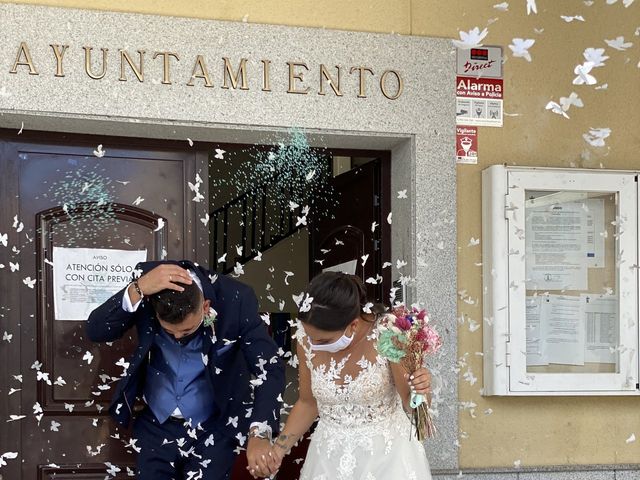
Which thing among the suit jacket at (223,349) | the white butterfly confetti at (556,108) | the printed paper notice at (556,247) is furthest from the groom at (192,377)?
the white butterfly confetti at (556,108)

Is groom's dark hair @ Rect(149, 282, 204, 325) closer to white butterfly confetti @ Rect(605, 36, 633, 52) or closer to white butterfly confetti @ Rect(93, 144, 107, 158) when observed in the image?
white butterfly confetti @ Rect(93, 144, 107, 158)

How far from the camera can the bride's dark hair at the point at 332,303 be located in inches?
165

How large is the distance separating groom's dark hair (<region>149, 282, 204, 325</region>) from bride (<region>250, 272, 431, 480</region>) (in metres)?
0.55

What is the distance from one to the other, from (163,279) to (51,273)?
125 cm

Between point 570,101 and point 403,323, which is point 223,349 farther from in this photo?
point 570,101

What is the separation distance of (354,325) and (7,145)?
2427 millimetres

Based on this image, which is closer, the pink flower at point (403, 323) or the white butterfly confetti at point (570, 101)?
the pink flower at point (403, 323)

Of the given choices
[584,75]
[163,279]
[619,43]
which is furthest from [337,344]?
[619,43]

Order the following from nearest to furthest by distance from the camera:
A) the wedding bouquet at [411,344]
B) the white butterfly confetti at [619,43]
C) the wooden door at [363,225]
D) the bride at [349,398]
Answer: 1. the wedding bouquet at [411,344]
2. the bride at [349,398]
3. the white butterfly confetti at [619,43]
4. the wooden door at [363,225]

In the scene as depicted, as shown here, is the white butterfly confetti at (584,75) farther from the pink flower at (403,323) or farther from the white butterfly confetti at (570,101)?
the pink flower at (403,323)

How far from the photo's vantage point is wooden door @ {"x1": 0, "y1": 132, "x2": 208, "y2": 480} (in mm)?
5328

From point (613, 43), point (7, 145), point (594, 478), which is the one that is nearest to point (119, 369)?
point (7, 145)

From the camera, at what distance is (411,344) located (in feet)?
13.4

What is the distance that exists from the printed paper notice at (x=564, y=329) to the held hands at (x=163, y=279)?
7.96 feet
